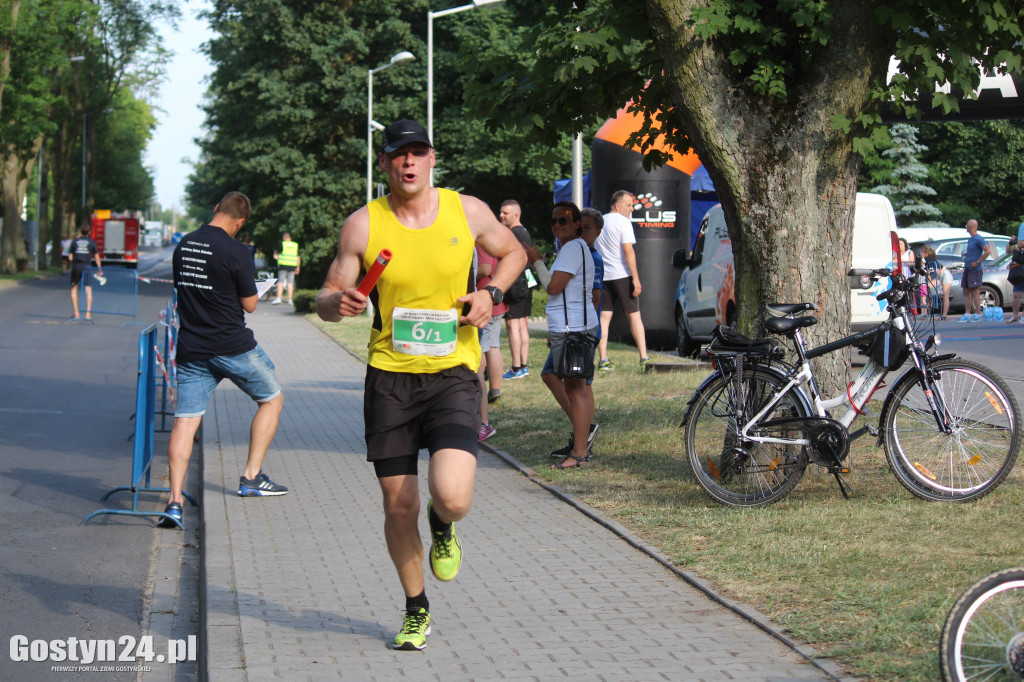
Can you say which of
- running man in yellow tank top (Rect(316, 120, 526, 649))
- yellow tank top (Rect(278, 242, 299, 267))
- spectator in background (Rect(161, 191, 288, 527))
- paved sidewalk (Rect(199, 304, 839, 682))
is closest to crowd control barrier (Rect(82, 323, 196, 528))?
spectator in background (Rect(161, 191, 288, 527))

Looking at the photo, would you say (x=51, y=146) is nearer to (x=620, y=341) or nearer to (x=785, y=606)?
(x=620, y=341)

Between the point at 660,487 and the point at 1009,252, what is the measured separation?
1859 cm

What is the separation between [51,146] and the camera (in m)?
62.8

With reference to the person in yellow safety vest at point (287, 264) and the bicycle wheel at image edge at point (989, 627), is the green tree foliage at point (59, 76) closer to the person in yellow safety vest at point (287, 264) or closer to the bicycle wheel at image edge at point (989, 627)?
the person in yellow safety vest at point (287, 264)

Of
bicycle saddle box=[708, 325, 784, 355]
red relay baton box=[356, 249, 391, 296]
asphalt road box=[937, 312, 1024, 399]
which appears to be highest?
red relay baton box=[356, 249, 391, 296]

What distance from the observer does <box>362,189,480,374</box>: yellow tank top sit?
4.64 meters

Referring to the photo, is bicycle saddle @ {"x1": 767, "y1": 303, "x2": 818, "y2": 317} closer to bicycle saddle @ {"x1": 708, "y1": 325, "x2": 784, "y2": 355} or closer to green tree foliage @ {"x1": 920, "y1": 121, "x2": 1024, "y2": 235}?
bicycle saddle @ {"x1": 708, "y1": 325, "x2": 784, "y2": 355}

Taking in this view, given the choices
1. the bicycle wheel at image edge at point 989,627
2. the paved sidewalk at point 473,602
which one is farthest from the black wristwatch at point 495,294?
the bicycle wheel at image edge at point 989,627

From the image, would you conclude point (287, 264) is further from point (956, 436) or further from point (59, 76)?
point (956, 436)

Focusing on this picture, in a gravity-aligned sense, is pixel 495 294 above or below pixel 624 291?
above

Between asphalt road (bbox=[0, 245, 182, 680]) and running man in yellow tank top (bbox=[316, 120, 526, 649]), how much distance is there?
139cm

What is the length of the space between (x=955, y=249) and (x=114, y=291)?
777 inches

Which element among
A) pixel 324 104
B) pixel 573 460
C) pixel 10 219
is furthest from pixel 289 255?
pixel 573 460

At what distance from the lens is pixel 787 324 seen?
279 inches
